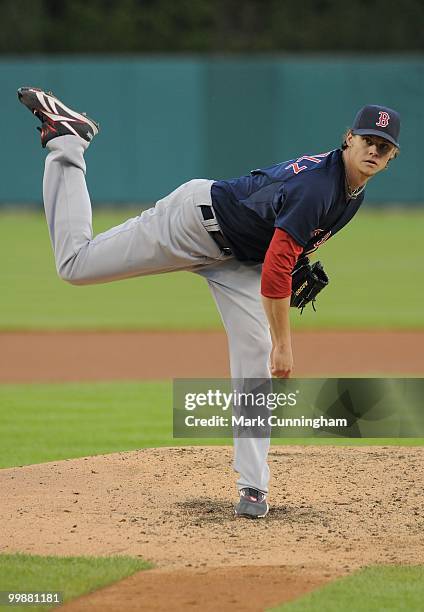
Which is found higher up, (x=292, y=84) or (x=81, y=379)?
(x=292, y=84)

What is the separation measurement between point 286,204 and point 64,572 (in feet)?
5.45

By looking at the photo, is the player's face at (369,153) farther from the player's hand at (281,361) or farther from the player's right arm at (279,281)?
the player's hand at (281,361)

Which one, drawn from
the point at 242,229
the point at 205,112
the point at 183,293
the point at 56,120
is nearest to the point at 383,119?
the point at 242,229

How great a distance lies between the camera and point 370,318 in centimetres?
1261

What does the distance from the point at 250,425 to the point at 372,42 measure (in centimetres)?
2436

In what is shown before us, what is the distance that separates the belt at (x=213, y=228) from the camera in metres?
4.84

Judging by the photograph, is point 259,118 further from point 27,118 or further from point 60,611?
point 60,611

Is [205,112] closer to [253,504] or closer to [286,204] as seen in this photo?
[253,504]

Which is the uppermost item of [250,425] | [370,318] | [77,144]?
[77,144]

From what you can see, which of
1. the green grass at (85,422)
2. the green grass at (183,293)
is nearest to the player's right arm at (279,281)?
the green grass at (85,422)

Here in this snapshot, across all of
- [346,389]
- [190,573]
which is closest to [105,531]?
[190,573]

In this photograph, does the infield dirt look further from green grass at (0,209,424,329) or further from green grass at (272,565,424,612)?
green grass at (272,565,424,612)

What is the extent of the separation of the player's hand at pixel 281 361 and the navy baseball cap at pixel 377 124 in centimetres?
93

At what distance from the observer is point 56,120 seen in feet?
16.9
